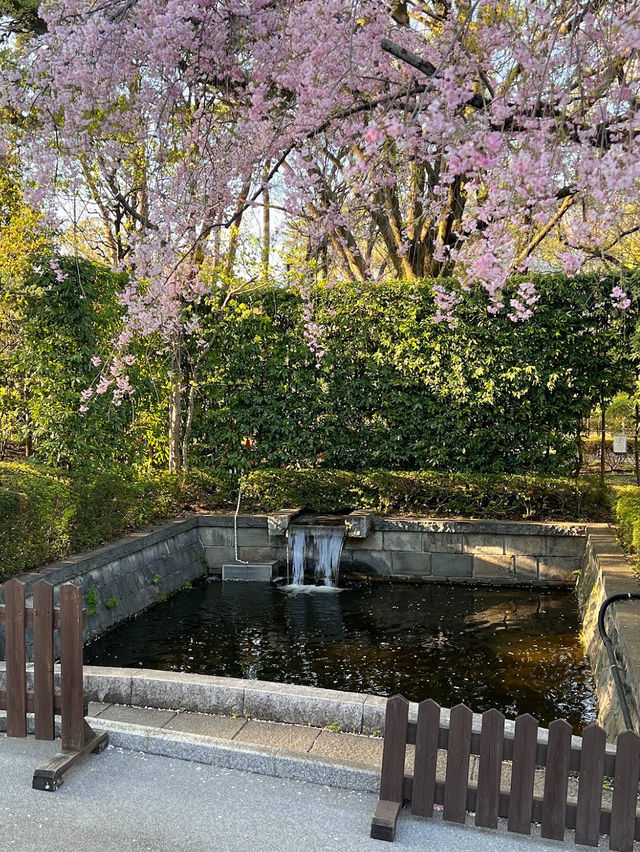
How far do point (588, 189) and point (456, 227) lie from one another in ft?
25.7

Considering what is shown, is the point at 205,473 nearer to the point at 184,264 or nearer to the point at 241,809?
the point at 184,264

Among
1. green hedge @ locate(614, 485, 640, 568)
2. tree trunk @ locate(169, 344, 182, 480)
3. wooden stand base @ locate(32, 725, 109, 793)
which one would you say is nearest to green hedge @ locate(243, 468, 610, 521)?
green hedge @ locate(614, 485, 640, 568)

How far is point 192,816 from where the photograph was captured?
3.26 meters

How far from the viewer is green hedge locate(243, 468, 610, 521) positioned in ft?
31.0

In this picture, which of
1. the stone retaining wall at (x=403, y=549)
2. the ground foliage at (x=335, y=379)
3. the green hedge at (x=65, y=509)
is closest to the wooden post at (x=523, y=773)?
the green hedge at (x=65, y=509)

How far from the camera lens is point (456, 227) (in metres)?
11.8

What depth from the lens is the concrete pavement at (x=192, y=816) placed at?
3.06m

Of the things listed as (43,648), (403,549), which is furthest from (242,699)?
(403,549)

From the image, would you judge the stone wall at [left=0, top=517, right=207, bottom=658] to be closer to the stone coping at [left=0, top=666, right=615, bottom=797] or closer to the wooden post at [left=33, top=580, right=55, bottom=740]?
the stone coping at [left=0, top=666, right=615, bottom=797]

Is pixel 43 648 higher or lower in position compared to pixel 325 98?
lower

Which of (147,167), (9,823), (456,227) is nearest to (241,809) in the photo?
(9,823)

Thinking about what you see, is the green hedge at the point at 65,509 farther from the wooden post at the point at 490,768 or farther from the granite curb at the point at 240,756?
the wooden post at the point at 490,768

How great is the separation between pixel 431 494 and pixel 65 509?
487 cm

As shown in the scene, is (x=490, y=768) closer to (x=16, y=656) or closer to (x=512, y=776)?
(x=512, y=776)
